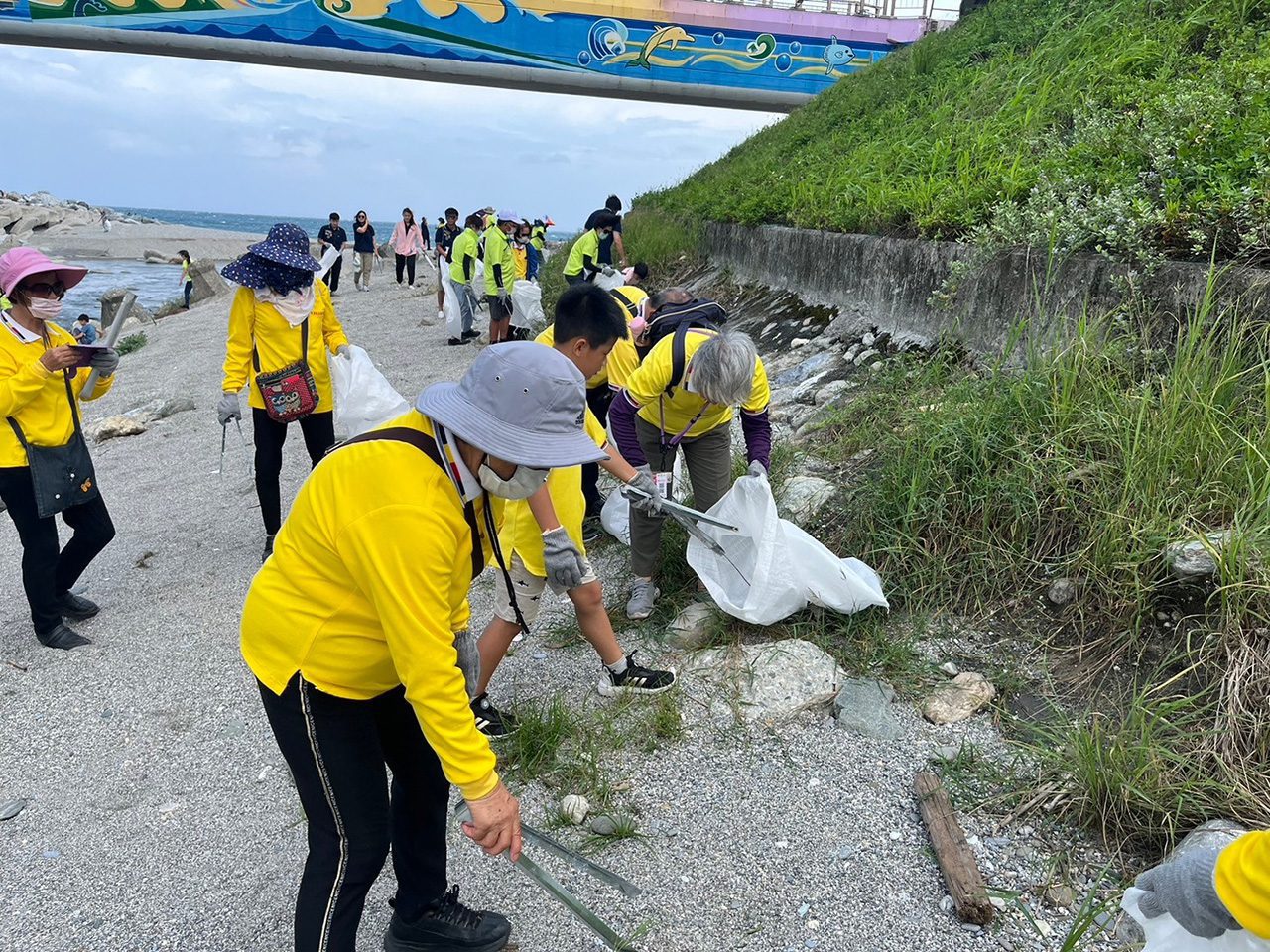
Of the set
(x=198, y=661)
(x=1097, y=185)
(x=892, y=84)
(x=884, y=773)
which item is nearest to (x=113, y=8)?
(x=892, y=84)

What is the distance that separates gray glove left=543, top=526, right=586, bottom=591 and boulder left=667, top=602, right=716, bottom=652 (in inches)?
37.5

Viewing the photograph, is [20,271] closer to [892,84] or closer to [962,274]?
[962,274]

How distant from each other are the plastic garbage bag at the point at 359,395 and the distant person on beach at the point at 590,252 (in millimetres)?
3668

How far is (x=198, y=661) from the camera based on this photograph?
369 cm

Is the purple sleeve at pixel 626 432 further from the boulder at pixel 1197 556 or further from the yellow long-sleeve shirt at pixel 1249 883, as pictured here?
the yellow long-sleeve shirt at pixel 1249 883

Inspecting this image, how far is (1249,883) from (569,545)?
6.12 ft

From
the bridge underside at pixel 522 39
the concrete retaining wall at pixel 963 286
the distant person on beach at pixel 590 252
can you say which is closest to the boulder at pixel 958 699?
the concrete retaining wall at pixel 963 286

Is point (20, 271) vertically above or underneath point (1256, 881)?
above

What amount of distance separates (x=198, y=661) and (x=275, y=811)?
132 cm

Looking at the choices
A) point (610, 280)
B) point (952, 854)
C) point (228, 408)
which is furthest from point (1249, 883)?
point (610, 280)

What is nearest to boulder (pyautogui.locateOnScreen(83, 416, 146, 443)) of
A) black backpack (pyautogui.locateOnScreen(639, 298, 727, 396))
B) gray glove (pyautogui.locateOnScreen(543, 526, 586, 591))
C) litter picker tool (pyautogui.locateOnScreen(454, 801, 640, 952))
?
black backpack (pyautogui.locateOnScreen(639, 298, 727, 396))

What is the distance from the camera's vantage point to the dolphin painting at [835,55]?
60.4 feet

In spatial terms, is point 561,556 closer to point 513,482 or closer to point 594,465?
point 513,482

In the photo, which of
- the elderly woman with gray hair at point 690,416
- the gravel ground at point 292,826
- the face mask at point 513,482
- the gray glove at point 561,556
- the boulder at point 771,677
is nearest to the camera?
the face mask at point 513,482
